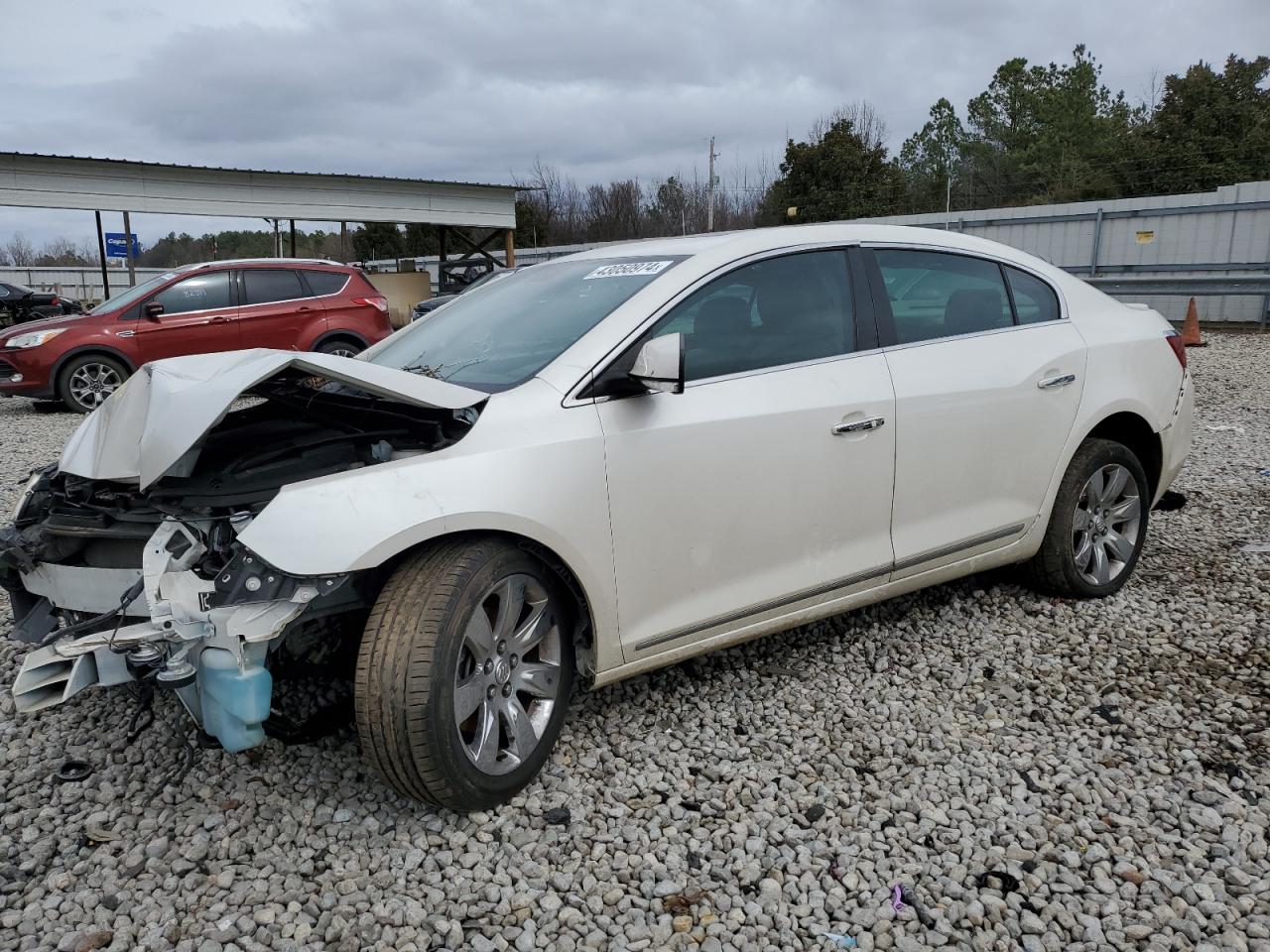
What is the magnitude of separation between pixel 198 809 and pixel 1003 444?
3.09 meters

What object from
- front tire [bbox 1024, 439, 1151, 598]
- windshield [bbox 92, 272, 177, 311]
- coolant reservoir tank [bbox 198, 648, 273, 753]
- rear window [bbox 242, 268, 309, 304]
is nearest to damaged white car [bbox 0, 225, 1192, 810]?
coolant reservoir tank [bbox 198, 648, 273, 753]

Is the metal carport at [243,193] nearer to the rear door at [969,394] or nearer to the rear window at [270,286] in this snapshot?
the rear window at [270,286]

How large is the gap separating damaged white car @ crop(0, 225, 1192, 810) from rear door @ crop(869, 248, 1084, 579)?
0.04 ft

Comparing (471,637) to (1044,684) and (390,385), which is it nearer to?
(390,385)

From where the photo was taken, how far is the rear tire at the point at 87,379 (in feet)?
35.6

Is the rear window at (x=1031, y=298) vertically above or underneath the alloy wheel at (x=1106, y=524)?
above

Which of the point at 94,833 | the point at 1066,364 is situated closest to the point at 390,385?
the point at 94,833

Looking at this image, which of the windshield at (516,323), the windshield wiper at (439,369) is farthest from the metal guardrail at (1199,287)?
the windshield wiper at (439,369)

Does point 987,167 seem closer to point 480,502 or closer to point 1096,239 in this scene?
point 1096,239

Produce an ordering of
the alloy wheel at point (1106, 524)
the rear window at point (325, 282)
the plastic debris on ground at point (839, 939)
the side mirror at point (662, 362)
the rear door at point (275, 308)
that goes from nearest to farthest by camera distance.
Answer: the plastic debris on ground at point (839, 939), the side mirror at point (662, 362), the alloy wheel at point (1106, 524), the rear door at point (275, 308), the rear window at point (325, 282)

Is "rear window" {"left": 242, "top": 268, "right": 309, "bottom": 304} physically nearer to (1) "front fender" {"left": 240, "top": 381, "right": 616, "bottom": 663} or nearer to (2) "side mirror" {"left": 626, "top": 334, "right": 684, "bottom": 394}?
(1) "front fender" {"left": 240, "top": 381, "right": 616, "bottom": 663}

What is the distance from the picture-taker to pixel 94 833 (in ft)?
8.86

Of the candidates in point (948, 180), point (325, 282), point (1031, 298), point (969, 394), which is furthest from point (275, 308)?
point (948, 180)

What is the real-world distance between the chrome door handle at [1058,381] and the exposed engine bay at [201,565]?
2.40m
